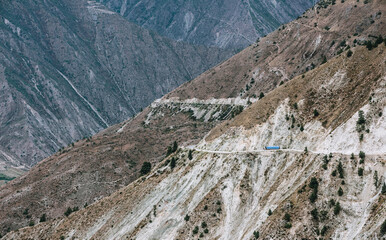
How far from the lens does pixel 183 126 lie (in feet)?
577

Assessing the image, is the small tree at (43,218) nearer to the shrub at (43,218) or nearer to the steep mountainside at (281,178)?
the shrub at (43,218)

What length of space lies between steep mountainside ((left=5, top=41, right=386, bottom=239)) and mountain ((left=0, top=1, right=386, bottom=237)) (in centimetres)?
3260

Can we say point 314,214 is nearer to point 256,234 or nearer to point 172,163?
point 256,234

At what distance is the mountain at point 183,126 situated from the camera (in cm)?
13825

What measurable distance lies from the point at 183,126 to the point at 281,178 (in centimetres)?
10323

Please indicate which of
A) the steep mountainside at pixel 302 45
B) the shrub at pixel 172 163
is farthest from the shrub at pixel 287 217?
the steep mountainside at pixel 302 45

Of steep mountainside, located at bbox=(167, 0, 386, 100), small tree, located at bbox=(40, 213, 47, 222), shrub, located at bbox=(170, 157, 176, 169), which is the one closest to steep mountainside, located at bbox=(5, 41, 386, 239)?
shrub, located at bbox=(170, 157, 176, 169)

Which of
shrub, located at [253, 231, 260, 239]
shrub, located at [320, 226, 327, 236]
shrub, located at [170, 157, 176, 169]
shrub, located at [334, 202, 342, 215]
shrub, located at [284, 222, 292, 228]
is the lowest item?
shrub, located at [320, 226, 327, 236]

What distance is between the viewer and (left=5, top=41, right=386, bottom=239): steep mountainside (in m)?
62.0

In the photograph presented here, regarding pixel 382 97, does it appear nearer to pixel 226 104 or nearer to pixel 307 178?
pixel 307 178

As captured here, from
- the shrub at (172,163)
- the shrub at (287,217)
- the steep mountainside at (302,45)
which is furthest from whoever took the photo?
the steep mountainside at (302,45)

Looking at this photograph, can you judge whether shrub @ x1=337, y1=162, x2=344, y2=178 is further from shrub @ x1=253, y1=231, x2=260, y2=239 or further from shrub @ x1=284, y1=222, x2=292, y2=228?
shrub @ x1=253, y1=231, x2=260, y2=239

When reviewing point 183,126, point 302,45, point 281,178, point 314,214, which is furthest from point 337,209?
point 183,126

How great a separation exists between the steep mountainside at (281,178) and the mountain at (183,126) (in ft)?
107
